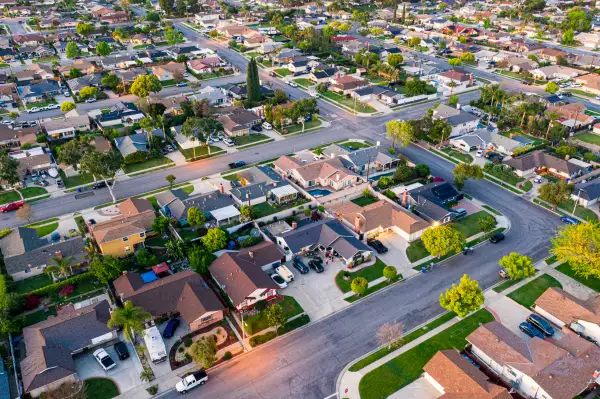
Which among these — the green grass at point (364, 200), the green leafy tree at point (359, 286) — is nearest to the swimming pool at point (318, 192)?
the green grass at point (364, 200)

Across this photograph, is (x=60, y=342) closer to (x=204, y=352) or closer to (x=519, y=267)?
(x=204, y=352)

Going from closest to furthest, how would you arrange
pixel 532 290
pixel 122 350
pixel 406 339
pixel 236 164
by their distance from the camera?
1. pixel 122 350
2. pixel 406 339
3. pixel 532 290
4. pixel 236 164

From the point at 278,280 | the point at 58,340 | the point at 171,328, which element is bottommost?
the point at 278,280

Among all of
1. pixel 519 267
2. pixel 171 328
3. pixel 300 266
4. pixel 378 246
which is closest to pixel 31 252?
pixel 171 328

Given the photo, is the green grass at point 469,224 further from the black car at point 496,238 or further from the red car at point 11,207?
the red car at point 11,207

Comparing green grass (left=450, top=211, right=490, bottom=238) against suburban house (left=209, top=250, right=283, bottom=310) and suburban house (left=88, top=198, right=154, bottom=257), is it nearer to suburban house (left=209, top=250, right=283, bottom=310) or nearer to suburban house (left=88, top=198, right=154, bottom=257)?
suburban house (left=209, top=250, right=283, bottom=310)

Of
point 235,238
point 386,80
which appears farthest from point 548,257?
point 386,80

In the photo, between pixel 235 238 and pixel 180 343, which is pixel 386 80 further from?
pixel 180 343
